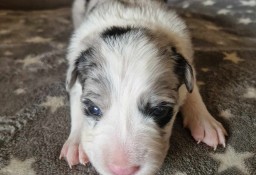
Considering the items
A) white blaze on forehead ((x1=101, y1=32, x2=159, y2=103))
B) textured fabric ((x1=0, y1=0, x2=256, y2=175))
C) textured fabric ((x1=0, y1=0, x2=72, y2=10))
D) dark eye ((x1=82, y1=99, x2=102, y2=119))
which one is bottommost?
textured fabric ((x1=0, y1=0, x2=72, y2=10))

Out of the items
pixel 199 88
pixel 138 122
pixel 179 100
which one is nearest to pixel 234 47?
pixel 199 88

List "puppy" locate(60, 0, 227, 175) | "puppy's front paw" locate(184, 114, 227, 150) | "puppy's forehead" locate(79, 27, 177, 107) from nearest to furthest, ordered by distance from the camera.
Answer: "puppy" locate(60, 0, 227, 175) → "puppy's forehead" locate(79, 27, 177, 107) → "puppy's front paw" locate(184, 114, 227, 150)

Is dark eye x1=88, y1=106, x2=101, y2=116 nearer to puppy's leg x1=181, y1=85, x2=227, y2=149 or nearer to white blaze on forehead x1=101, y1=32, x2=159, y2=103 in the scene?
white blaze on forehead x1=101, y1=32, x2=159, y2=103

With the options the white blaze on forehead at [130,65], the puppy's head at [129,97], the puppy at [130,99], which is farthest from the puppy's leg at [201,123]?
the white blaze on forehead at [130,65]

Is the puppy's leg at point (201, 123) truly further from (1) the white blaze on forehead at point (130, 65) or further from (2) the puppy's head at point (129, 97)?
(1) the white blaze on forehead at point (130, 65)

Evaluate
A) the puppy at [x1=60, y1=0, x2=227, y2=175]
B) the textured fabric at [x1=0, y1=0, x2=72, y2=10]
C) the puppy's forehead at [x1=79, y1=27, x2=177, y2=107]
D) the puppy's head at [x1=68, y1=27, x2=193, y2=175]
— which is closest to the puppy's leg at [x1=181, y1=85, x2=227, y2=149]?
the puppy at [x1=60, y1=0, x2=227, y2=175]

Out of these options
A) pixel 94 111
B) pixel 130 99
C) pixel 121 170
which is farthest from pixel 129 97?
pixel 121 170
